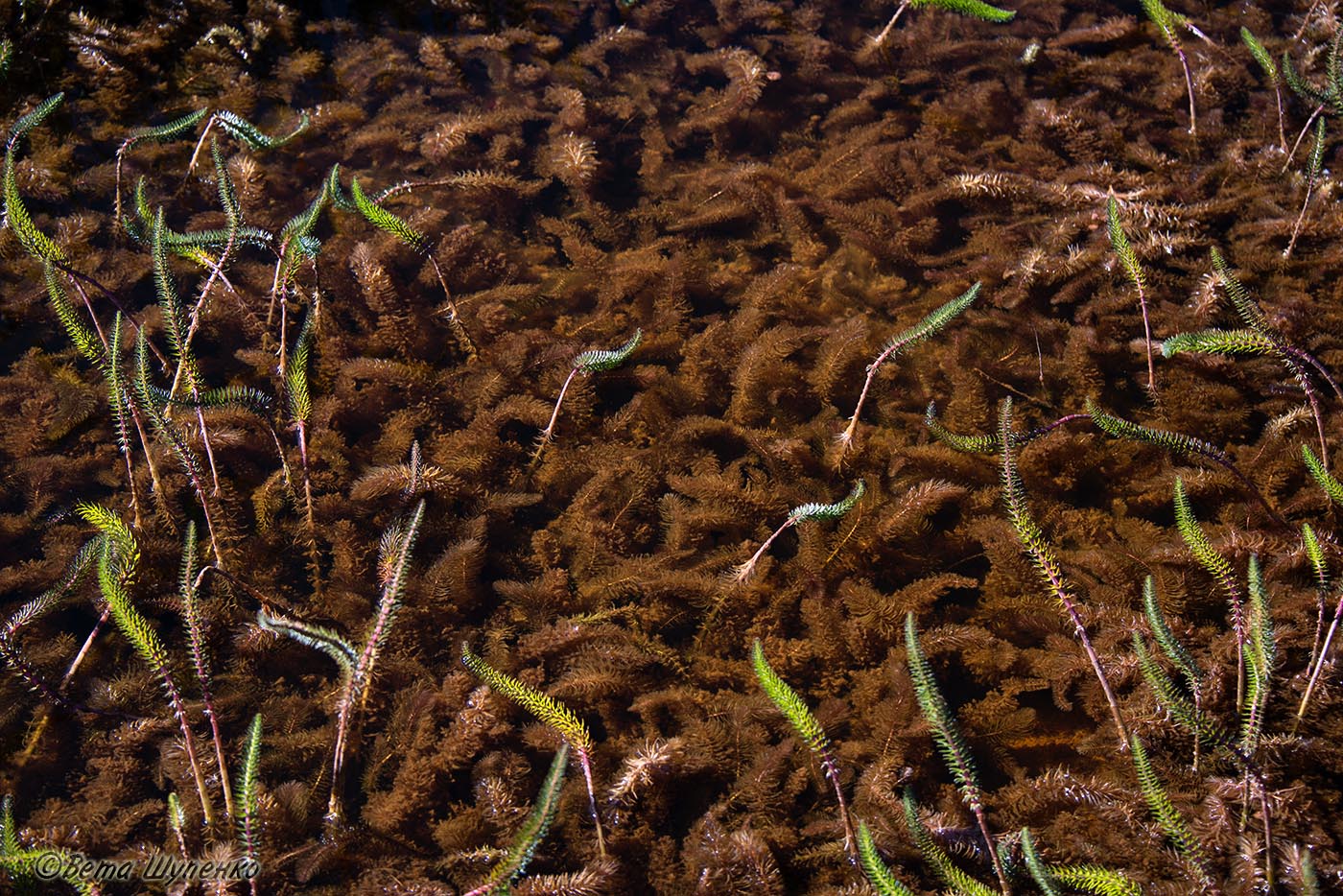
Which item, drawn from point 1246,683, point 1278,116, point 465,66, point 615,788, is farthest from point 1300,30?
point 615,788

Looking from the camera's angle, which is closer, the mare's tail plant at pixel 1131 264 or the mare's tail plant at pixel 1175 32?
the mare's tail plant at pixel 1131 264

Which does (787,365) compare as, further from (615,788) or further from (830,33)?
(830,33)

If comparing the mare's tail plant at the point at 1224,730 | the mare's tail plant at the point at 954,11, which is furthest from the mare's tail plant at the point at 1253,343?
the mare's tail plant at the point at 954,11

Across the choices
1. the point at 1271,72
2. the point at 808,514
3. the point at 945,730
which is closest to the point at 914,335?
the point at 808,514

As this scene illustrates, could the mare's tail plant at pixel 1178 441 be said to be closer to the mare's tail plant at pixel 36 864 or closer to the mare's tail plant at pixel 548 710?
the mare's tail plant at pixel 548 710

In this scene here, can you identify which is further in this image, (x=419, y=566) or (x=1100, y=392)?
(x=1100, y=392)

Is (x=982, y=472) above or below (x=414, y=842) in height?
above

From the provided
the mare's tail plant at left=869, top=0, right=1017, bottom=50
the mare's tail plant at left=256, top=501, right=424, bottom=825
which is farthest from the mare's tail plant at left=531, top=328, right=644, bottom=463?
the mare's tail plant at left=869, top=0, right=1017, bottom=50
